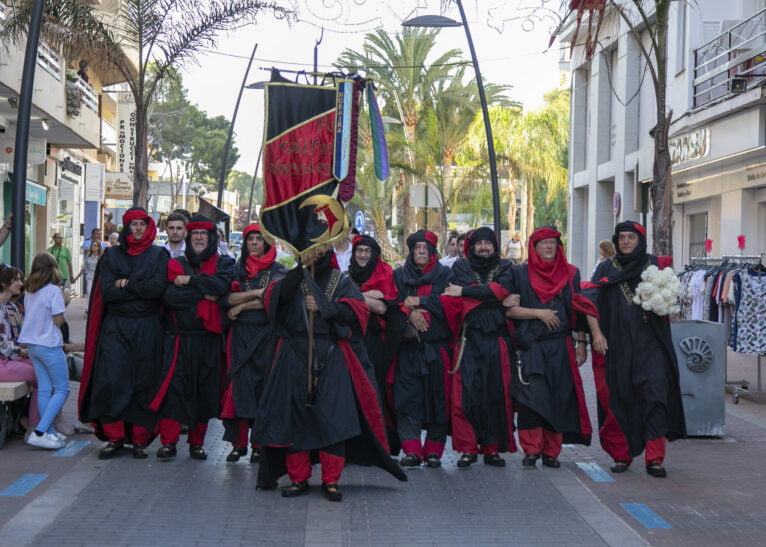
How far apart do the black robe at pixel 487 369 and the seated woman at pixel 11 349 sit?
3.59 metres

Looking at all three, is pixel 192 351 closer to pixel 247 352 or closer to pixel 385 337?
pixel 247 352

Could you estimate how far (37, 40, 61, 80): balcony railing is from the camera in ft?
68.5

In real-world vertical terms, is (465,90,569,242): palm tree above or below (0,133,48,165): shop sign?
above

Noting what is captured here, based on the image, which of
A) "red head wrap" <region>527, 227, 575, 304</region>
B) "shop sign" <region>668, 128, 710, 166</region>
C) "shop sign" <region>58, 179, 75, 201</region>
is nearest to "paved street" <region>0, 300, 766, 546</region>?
"red head wrap" <region>527, 227, 575, 304</region>

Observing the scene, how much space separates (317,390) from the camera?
7562 millimetres

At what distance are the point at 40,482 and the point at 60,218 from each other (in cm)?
2513

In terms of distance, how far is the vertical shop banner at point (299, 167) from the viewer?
25.6 ft

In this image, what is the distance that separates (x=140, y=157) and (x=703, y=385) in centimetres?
1346

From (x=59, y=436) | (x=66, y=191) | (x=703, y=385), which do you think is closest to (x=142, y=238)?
(x=59, y=436)

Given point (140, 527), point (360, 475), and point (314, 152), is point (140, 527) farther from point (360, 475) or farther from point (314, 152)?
point (314, 152)

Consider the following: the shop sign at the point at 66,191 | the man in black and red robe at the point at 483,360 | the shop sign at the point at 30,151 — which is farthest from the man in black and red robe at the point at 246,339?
the shop sign at the point at 66,191

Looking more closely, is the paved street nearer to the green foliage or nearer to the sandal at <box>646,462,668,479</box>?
the sandal at <box>646,462,668,479</box>

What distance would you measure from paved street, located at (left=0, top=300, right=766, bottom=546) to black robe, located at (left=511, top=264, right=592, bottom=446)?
0.42 meters

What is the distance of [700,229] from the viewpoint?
973 inches
